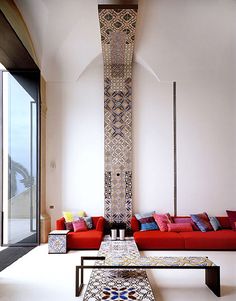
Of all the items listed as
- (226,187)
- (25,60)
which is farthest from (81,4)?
(226,187)

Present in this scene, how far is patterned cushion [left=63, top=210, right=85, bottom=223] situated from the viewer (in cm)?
664

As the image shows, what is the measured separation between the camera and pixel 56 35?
592cm

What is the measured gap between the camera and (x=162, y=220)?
21.4 feet

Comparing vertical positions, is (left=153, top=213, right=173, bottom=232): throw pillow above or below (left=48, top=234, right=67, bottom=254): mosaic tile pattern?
above

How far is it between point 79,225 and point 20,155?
2.00 meters

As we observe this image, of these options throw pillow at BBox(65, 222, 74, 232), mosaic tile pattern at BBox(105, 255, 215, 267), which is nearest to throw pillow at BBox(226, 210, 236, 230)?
mosaic tile pattern at BBox(105, 255, 215, 267)

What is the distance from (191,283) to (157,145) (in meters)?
3.65

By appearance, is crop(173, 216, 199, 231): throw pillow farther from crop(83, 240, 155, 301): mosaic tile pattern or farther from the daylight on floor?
crop(83, 240, 155, 301): mosaic tile pattern

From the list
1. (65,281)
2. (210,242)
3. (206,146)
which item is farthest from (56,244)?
(206,146)

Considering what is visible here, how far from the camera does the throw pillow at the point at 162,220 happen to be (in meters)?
6.44

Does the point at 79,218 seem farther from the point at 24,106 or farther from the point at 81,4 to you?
the point at 81,4

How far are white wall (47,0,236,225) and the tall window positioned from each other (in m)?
0.54

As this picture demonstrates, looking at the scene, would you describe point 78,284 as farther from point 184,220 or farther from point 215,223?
point 215,223

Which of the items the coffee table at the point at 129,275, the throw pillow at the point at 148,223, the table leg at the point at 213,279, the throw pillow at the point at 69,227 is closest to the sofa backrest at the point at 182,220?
the throw pillow at the point at 148,223
